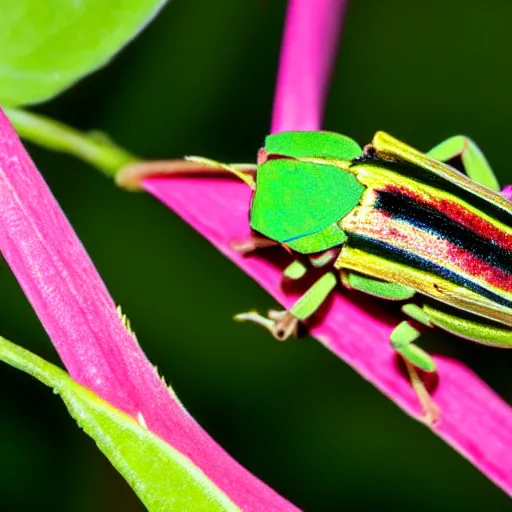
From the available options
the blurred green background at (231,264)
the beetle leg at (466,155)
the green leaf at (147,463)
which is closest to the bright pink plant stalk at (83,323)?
the green leaf at (147,463)

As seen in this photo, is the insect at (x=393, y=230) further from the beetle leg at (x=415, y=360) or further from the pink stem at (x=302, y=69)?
the pink stem at (x=302, y=69)

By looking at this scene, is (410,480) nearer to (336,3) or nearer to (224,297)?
(224,297)

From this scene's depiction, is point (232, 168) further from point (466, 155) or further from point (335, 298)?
point (466, 155)

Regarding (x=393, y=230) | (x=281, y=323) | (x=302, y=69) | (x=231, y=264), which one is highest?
(x=302, y=69)

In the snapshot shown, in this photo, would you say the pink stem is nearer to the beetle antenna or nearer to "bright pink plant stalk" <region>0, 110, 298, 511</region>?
the beetle antenna

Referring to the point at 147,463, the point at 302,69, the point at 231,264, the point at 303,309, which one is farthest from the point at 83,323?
the point at 231,264

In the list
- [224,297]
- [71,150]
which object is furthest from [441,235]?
[224,297]
